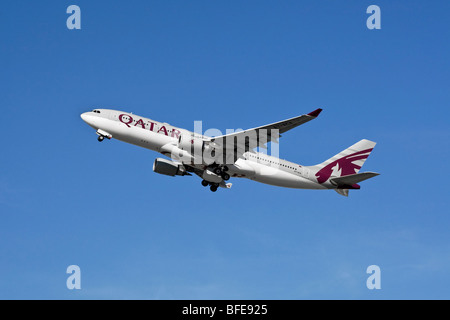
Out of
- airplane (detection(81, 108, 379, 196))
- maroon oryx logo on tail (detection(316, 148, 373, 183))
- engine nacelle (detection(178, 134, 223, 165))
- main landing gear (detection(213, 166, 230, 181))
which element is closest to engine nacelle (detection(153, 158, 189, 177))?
airplane (detection(81, 108, 379, 196))

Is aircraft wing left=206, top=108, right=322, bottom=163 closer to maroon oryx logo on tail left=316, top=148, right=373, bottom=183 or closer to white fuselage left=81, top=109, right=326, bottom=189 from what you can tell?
white fuselage left=81, top=109, right=326, bottom=189

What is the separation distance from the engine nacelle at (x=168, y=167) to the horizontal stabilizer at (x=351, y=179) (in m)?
14.3

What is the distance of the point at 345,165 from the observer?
205 feet

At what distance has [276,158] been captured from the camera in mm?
59281

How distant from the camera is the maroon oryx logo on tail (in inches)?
2378

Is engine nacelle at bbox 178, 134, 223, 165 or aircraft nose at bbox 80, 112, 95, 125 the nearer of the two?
engine nacelle at bbox 178, 134, 223, 165

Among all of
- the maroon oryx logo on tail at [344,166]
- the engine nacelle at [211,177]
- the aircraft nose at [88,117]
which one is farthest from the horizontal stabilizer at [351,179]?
the aircraft nose at [88,117]

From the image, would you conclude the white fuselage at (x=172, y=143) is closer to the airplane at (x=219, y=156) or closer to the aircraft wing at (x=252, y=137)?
the airplane at (x=219, y=156)

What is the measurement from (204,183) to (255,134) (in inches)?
397

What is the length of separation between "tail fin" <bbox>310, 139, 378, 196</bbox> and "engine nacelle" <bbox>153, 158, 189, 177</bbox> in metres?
12.6

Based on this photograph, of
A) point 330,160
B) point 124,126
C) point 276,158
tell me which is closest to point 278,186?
point 276,158

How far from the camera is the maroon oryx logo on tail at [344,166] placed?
60406 mm

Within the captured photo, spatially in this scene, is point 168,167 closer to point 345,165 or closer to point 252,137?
point 252,137

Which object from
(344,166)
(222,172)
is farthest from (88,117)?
(344,166)
